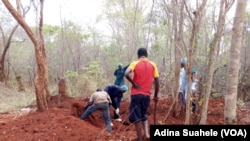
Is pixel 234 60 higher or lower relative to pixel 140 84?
higher

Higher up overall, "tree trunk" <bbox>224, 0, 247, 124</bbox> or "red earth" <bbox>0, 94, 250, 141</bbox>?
"tree trunk" <bbox>224, 0, 247, 124</bbox>

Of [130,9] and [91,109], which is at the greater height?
[130,9]

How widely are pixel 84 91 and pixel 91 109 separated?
7.58 m

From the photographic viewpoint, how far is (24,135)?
665 centimetres

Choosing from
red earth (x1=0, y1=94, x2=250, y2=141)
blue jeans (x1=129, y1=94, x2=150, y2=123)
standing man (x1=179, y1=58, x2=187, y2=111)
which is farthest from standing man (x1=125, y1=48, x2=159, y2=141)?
standing man (x1=179, y1=58, x2=187, y2=111)

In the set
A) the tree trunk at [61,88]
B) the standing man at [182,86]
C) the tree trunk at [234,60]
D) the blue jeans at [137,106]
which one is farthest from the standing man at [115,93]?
the tree trunk at [234,60]

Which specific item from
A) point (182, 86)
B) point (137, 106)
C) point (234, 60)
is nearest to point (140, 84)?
point (137, 106)

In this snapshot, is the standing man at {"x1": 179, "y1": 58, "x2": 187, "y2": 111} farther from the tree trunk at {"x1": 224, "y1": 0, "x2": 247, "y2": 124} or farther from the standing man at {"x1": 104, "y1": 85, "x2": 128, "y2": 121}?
the tree trunk at {"x1": 224, "y1": 0, "x2": 247, "y2": 124}

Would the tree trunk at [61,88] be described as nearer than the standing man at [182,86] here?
No

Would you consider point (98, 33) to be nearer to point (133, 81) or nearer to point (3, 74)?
point (3, 74)

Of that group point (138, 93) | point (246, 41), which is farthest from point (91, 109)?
point (246, 41)

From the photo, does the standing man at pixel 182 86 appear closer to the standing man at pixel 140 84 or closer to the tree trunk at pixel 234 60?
the standing man at pixel 140 84

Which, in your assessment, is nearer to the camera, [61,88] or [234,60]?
[234,60]

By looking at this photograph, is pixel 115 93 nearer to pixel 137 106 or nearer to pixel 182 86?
pixel 182 86
